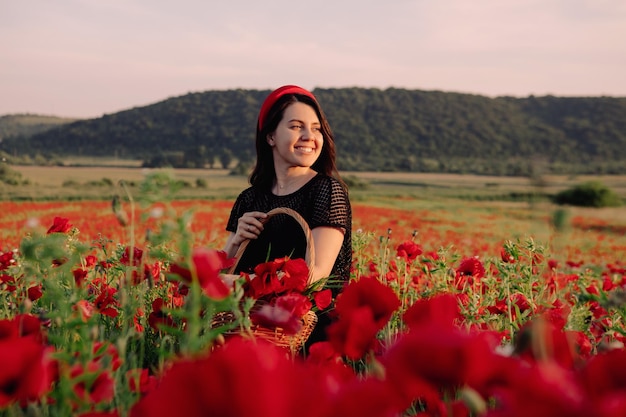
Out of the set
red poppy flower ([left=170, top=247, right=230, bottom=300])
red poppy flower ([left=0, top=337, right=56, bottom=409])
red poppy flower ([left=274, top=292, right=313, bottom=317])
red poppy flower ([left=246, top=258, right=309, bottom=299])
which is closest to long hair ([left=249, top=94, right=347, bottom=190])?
red poppy flower ([left=246, top=258, right=309, bottom=299])

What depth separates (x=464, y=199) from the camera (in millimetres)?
23766

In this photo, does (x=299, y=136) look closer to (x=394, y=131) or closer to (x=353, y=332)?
(x=353, y=332)

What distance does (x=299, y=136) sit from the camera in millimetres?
2846

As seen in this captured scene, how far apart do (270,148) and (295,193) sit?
50 cm

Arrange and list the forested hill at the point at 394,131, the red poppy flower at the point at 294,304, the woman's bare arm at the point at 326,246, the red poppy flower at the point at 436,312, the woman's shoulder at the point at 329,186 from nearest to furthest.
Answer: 1. the red poppy flower at the point at 436,312
2. the red poppy flower at the point at 294,304
3. the woman's bare arm at the point at 326,246
4. the woman's shoulder at the point at 329,186
5. the forested hill at the point at 394,131

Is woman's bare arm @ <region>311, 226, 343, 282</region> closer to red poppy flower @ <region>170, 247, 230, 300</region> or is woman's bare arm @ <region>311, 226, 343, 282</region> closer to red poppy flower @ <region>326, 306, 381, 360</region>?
red poppy flower @ <region>326, 306, 381, 360</region>

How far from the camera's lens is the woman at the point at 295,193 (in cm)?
255

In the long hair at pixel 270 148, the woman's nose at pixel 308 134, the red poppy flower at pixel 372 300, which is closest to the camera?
the red poppy flower at pixel 372 300

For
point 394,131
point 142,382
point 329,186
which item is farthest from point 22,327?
point 394,131

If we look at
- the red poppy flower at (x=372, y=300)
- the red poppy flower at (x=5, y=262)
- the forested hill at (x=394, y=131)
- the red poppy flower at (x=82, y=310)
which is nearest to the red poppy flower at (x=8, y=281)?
the red poppy flower at (x=5, y=262)

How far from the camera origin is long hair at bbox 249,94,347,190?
2.95 metres

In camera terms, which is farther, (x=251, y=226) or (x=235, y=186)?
(x=235, y=186)

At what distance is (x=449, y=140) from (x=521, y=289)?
173 feet

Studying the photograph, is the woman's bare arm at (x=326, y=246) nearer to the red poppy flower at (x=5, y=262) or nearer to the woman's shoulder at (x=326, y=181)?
the woman's shoulder at (x=326, y=181)
